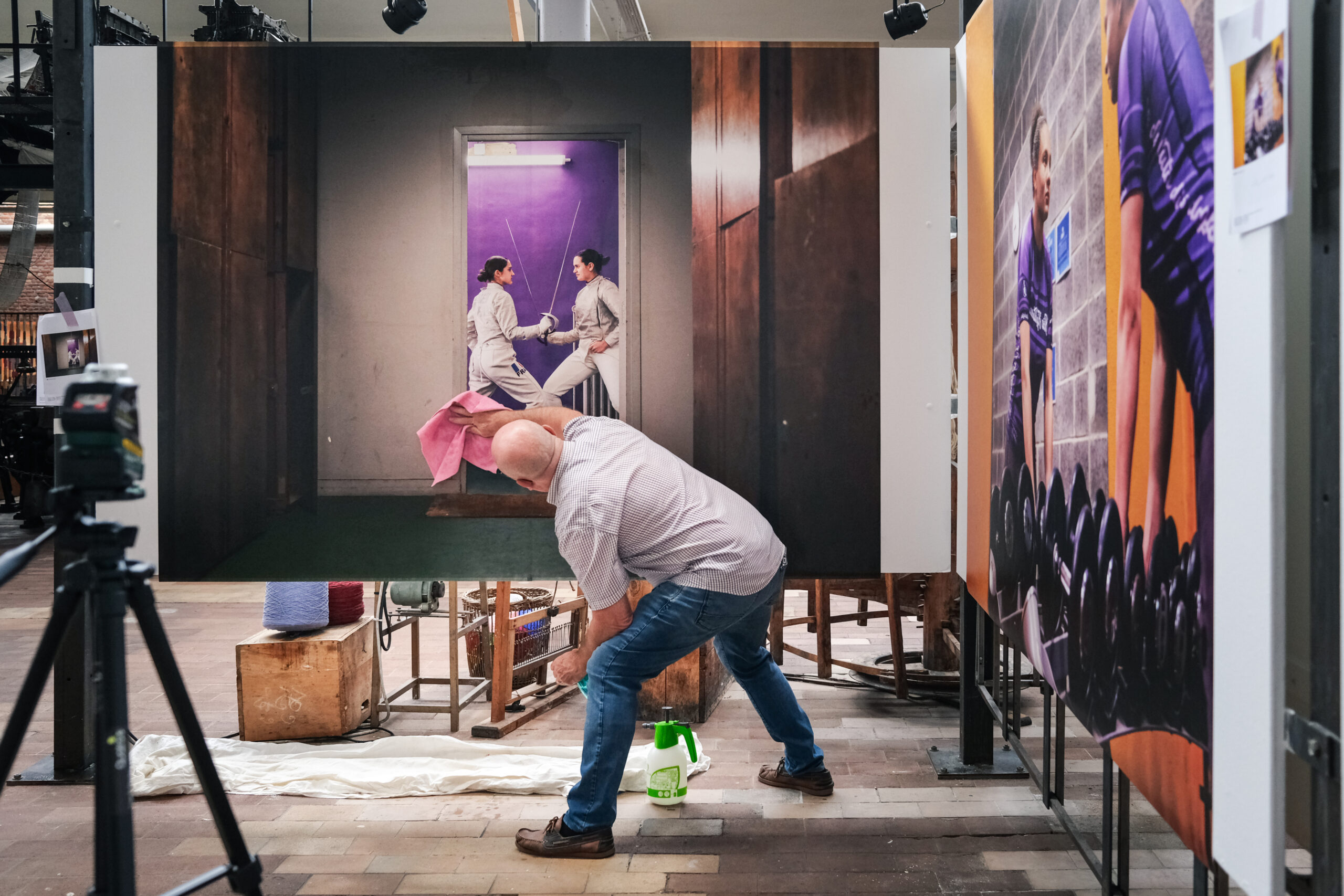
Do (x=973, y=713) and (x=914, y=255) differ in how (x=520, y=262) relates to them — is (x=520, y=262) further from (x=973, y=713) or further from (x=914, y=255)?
(x=973, y=713)

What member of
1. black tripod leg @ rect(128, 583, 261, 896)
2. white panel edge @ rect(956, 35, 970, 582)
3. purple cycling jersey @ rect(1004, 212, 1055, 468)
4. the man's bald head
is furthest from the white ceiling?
black tripod leg @ rect(128, 583, 261, 896)

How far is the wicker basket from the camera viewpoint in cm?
447

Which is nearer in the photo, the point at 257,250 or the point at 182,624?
the point at 257,250

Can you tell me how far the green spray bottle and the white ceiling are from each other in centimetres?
557

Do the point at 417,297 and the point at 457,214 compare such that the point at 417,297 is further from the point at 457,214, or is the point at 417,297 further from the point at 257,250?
the point at 257,250

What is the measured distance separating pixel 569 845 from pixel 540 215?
6.58ft

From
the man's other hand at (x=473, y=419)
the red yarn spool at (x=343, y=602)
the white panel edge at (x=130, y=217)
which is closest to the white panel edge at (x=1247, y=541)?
the man's other hand at (x=473, y=419)

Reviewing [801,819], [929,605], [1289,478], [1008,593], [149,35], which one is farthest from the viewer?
[929,605]

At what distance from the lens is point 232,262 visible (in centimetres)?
331

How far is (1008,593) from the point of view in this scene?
8.76 ft

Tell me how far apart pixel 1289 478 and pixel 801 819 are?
88.3 inches

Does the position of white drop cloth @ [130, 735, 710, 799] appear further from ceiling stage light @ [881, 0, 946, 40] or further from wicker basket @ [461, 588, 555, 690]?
ceiling stage light @ [881, 0, 946, 40]

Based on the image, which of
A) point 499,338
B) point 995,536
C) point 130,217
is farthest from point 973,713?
point 130,217

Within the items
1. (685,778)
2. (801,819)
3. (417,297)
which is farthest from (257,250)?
(801,819)
